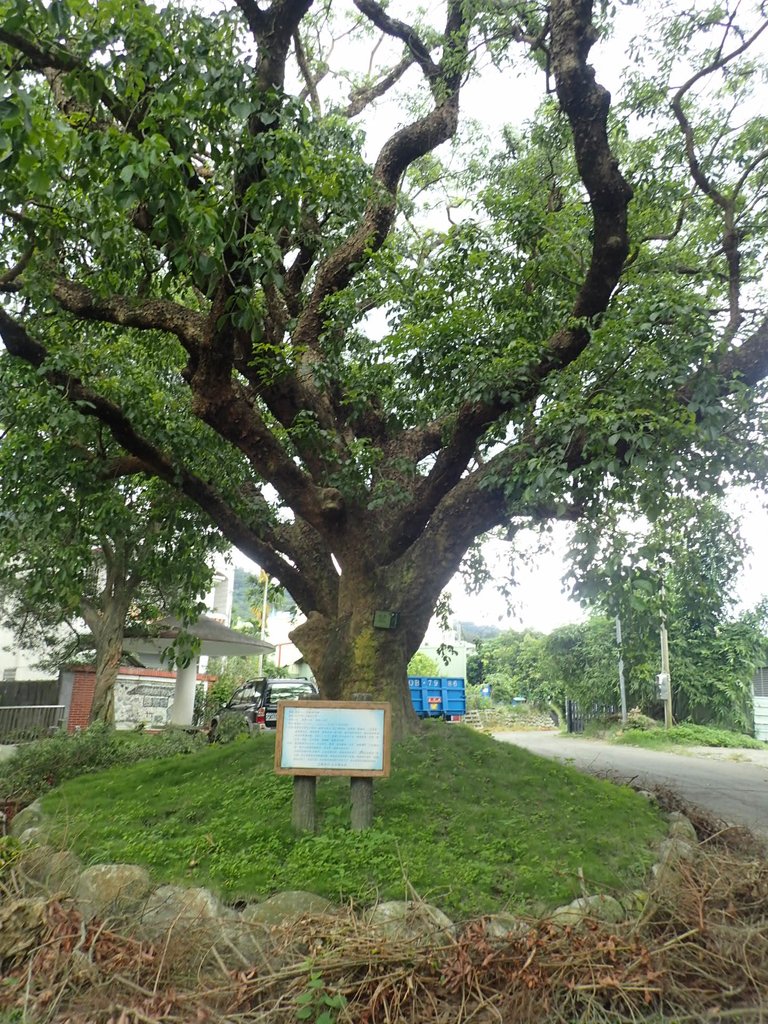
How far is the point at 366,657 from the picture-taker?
7.70 meters

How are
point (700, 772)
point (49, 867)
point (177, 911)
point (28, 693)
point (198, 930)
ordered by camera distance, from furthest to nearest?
1. point (28, 693)
2. point (700, 772)
3. point (49, 867)
4. point (177, 911)
5. point (198, 930)

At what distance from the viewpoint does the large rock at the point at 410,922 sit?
13.6 ft

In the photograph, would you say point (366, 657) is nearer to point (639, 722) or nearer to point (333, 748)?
point (333, 748)

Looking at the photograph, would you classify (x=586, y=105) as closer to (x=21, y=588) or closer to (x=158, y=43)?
(x=158, y=43)

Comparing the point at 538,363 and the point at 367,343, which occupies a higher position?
the point at 367,343

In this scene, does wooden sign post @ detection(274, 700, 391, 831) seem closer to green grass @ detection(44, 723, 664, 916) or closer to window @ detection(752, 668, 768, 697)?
green grass @ detection(44, 723, 664, 916)

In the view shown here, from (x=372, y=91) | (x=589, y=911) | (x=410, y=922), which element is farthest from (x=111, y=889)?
(x=372, y=91)

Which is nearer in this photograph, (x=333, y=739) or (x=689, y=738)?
(x=333, y=739)

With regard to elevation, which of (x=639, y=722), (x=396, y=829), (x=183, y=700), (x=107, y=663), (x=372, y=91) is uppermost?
(x=372, y=91)

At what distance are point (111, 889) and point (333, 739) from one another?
175cm

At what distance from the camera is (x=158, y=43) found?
17.3 ft

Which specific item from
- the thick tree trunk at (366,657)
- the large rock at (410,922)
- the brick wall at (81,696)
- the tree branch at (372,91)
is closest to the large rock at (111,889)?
the large rock at (410,922)

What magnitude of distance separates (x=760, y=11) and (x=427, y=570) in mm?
6457

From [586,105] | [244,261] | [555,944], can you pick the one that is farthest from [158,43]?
[555,944]
